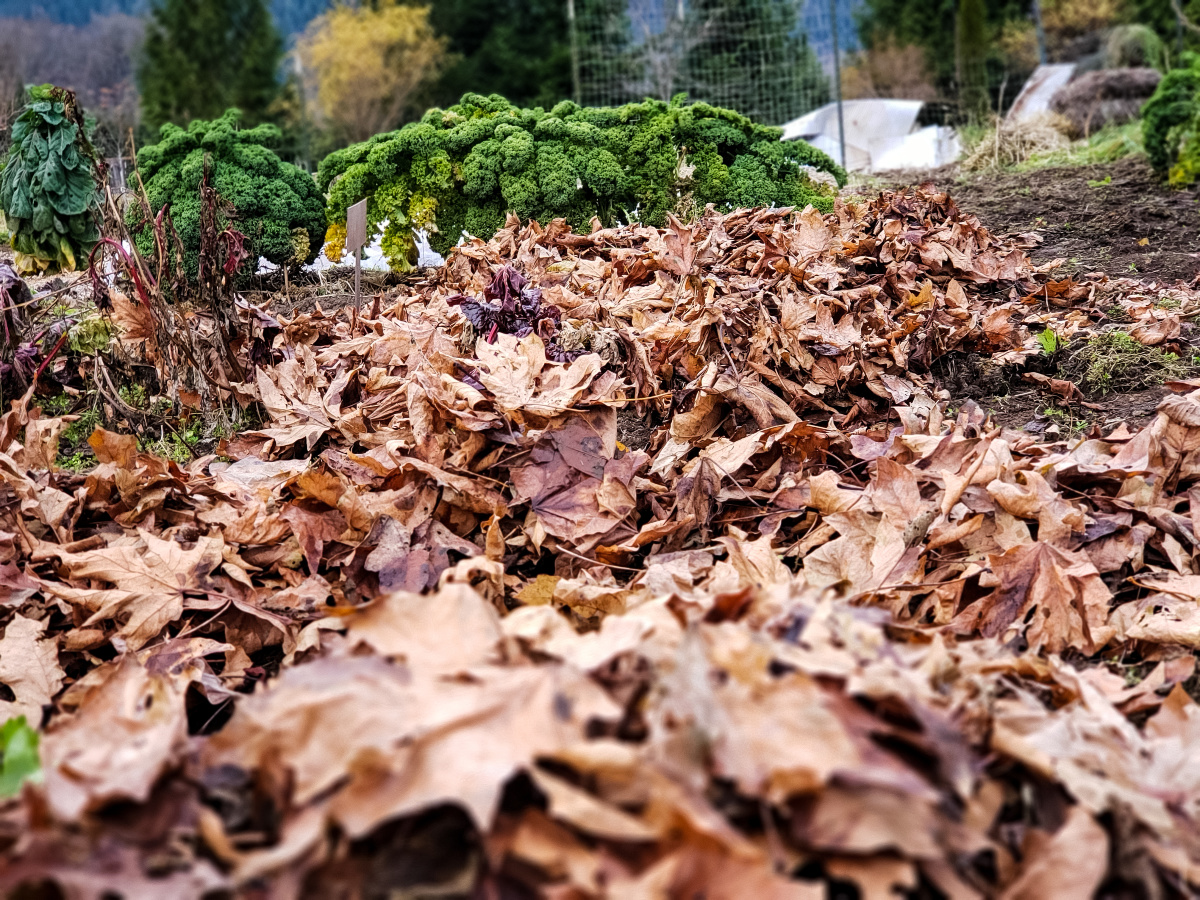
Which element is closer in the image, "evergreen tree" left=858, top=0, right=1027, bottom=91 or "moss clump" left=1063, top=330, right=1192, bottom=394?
"moss clump" left=1063, top=330, right=1192, bottom=394

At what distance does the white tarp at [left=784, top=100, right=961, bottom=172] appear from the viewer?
1348 cm

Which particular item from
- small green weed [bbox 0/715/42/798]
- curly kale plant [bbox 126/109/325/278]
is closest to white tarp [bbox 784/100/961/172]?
curly kale plant [bbox 126/109/325/278]

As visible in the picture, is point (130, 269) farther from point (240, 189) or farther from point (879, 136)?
point (879, 136)

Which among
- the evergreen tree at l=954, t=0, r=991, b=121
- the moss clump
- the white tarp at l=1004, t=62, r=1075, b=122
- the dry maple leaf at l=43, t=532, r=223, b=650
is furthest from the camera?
the evergreen tree at l=954, t=0, r=991, b=121

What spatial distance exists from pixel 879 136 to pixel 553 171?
12293mm

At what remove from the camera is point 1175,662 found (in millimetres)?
1408

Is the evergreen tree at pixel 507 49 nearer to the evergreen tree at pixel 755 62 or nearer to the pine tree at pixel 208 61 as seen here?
the evergreen tree at pixel 755 62

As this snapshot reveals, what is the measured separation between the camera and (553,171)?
5621 mm

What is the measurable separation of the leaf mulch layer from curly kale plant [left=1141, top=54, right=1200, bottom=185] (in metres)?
4.69

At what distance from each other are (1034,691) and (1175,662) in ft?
1.11

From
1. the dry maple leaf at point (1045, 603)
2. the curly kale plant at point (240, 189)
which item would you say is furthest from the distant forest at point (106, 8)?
the dry maple leaf at point (1045, 603)

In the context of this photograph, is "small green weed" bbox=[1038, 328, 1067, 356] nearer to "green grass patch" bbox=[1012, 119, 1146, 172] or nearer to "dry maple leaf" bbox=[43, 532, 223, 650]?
"dry maple leaf" bbox=[43, 532, 223, 650]

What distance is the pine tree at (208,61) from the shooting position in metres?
25.9

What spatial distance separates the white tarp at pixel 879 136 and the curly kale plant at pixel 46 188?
9.49m
